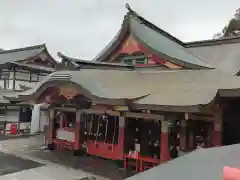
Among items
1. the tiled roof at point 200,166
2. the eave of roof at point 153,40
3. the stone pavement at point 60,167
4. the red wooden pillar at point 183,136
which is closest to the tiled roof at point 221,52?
the eave of roof at point 153,40

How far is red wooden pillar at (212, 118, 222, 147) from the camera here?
8805 millimetres

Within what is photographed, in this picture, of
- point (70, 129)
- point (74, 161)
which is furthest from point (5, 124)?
point (74, 161)

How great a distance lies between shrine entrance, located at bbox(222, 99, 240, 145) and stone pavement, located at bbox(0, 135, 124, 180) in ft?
13.3

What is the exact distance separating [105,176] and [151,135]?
284cm

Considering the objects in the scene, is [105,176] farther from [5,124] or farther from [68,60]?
[5,124]

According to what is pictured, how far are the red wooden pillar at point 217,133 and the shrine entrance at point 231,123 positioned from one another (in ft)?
1.25

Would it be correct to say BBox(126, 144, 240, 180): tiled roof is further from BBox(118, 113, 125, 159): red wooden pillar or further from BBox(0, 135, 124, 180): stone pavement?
BBox(118, 113, 125, 159): red wooden pillar

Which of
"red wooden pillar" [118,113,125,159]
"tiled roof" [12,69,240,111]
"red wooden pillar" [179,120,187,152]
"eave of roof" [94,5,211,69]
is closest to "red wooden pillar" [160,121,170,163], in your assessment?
"red wooden pillar" [179,120,187,152]

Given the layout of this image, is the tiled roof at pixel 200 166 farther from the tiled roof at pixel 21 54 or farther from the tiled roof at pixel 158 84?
the tiled roof at pixel 21 54

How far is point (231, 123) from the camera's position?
933 centimetres

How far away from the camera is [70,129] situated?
1275cm

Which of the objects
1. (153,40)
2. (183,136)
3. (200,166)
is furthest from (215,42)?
(200,166)

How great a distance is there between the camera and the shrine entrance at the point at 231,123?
9173 millimetres

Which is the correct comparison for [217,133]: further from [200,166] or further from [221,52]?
[200,166]
